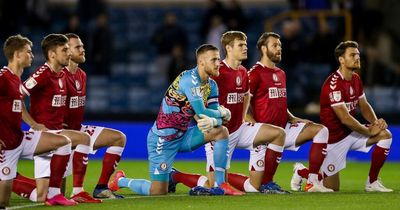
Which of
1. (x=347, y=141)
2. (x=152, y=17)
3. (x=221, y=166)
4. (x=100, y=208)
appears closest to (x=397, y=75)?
(x=152, y=17)

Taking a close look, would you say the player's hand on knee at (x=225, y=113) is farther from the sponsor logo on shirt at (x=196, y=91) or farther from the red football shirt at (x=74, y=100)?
the red football shirt at (x=74, y=100)

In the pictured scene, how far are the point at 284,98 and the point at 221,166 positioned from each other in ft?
5.00

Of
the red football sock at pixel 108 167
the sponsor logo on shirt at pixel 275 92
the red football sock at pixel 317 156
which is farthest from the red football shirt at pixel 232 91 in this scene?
the red football sock at pixel 108 167

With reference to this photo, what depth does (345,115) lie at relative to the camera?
12.8 meters

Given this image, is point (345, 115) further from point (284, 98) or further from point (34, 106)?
point (34, 106)

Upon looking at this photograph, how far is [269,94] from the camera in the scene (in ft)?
42.3

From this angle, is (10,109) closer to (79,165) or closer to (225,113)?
(79,165)

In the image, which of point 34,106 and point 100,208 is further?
point 34,106

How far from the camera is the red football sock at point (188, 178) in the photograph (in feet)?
40.9

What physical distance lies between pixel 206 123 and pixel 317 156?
1.87 metres

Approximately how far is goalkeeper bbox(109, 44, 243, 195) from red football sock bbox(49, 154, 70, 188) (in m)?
1.34

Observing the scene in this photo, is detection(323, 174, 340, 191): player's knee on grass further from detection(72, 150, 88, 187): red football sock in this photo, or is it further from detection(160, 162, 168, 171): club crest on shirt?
detection(72, 150, 88, 187): red football sock

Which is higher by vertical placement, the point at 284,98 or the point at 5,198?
the point at 284,98

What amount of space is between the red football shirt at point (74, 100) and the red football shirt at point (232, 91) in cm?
158
